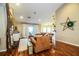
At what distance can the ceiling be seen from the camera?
2471mm

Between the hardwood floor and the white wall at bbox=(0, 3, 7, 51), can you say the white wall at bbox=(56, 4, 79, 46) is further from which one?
the white wall at bbox=(0, 3, 7, 51)

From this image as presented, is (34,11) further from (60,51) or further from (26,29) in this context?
(60,51)

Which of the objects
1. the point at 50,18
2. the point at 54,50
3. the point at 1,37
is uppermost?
the point at 50,18

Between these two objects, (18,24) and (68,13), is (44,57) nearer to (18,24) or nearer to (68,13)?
(18,24)

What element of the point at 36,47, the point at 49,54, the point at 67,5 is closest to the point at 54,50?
the point at 49,54

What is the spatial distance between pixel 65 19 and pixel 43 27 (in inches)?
23.3

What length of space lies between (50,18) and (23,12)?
27.3 inches

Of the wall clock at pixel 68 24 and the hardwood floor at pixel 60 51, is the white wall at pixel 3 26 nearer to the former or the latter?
the hardwood floor at pixel 60 51

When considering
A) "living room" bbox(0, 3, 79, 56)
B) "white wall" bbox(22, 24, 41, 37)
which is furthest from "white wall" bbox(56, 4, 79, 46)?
"white wall" bbox(22, 24, 41, 37)

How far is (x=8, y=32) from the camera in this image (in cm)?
273

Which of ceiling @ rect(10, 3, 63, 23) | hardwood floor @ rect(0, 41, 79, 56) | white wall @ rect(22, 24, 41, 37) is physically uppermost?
ceiling @ rect(10, 3, 63, 23)

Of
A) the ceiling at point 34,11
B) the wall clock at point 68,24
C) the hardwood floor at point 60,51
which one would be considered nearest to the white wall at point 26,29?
the ceiling at point 34,11

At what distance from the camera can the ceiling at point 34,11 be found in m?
2.47

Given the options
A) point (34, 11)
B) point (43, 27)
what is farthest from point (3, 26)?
point (43, 27)
